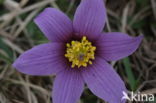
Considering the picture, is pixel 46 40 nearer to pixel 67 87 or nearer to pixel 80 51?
pixel 80 51

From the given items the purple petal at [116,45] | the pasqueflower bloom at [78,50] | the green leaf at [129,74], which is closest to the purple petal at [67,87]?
the pasqueflower bloom at [78,50]

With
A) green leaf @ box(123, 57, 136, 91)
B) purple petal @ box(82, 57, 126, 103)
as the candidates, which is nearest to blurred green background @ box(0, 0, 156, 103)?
green leaf @ box(123, 57, 136, 91)

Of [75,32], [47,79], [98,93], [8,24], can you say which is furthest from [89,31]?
[8,24]

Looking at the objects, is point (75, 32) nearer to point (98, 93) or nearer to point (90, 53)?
point (90, 53)

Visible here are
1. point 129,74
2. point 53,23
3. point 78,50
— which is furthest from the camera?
point 129,74

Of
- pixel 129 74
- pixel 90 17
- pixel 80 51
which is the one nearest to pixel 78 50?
pixel 80 51

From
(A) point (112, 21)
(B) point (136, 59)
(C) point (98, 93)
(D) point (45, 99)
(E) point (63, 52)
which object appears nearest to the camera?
(C) point (98, 93)
